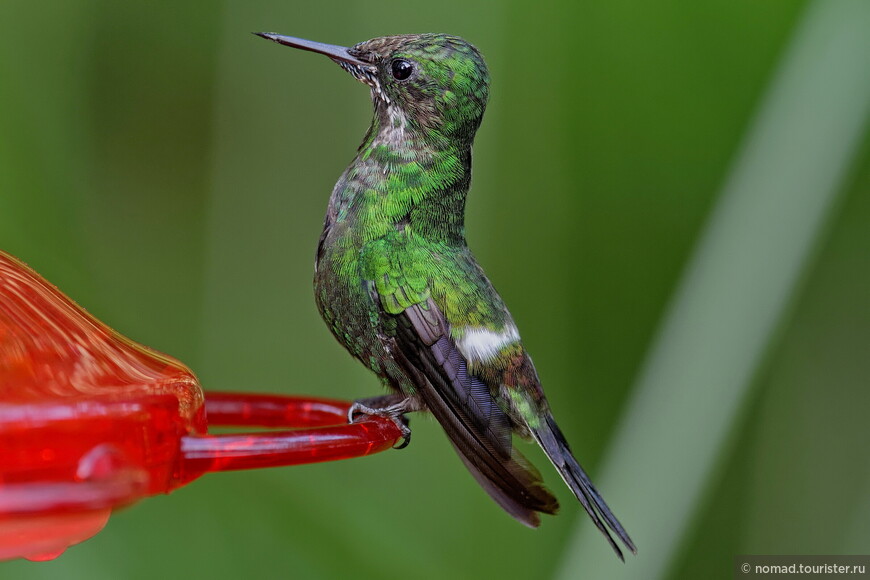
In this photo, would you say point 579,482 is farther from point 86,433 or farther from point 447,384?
point 86,433

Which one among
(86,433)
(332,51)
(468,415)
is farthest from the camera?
(332,51)

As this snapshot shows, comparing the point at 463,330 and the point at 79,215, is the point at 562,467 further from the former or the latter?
the point at 79,215

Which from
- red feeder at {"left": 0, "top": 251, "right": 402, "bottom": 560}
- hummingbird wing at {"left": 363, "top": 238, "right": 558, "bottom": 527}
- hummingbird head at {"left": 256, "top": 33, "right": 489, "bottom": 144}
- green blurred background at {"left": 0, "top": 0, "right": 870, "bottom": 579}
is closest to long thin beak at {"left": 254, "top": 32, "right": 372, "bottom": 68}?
hummingbird head at {"left": 256, "top": 33, "right": 489, "bottom": 144}

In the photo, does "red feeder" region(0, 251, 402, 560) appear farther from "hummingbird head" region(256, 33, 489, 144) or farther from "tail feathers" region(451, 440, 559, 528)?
"hummingbird head" region(256, 33, 489, 144)

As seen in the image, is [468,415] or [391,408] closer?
[468,415]

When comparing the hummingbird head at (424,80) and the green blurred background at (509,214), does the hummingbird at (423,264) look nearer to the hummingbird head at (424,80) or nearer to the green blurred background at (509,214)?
the hummingbird head at (424,80)

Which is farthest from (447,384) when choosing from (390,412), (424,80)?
(424,80)
